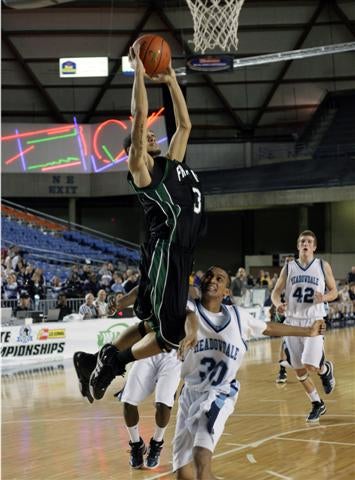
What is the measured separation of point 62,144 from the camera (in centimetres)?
3212

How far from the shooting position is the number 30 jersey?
5.59 m

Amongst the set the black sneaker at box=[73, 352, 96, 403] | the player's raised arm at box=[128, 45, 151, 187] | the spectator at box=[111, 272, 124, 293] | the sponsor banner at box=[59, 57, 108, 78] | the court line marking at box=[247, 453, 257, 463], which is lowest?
the court line marking at box=[247, 453, 257, 463]

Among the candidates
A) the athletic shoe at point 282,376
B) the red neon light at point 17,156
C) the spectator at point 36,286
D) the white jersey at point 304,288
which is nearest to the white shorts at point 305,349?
the white jersey at point 304,288

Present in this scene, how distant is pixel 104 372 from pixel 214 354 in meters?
0.77

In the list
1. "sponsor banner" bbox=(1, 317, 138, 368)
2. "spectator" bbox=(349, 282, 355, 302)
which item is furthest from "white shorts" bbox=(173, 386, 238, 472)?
"spectator" bbox=(349, 282, 355, 302)

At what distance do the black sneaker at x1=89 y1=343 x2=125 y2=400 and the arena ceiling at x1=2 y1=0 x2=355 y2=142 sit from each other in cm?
2645

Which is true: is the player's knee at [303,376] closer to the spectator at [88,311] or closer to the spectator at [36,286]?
the spectator at [88,311]

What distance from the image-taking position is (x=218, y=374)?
560 centimetres

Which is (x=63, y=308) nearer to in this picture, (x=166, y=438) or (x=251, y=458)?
(x=166, y=438)

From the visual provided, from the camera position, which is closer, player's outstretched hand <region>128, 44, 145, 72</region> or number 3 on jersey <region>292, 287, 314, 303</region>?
player's outstretched hand <region>128, 44, 145, 72</region>

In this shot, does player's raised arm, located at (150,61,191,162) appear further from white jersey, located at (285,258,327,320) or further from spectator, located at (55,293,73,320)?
spectator, located at (55,293,73,320)

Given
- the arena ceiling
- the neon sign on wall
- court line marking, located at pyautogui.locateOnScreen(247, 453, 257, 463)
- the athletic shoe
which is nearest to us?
court line marking, located at pyautogui.locateOnScreen(247, 453, 257, 463)

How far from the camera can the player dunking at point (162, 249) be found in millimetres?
5043

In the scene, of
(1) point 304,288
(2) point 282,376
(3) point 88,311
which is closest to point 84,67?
(3) point 88,311
